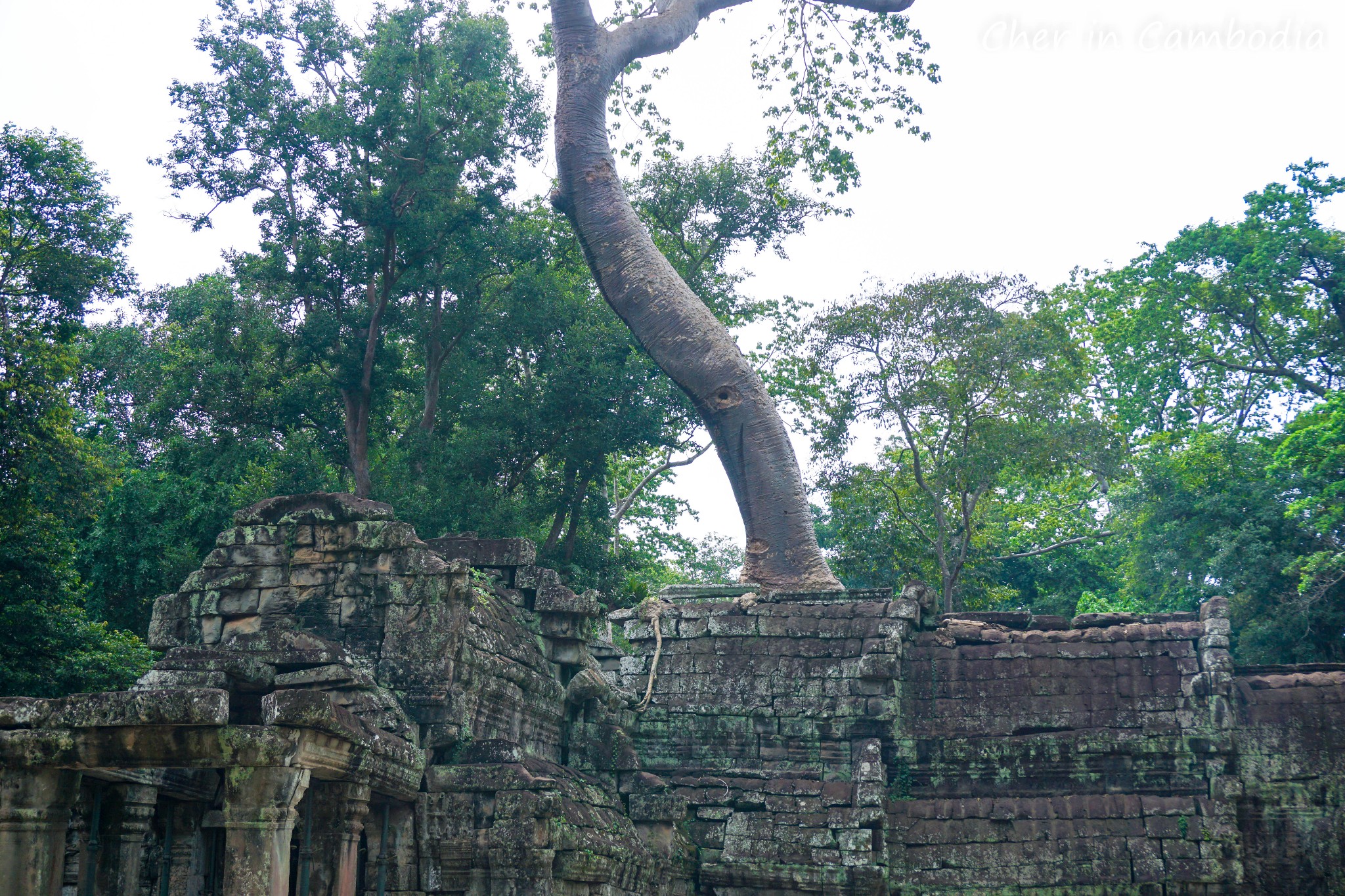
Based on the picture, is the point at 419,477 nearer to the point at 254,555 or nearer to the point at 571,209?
the point at 571,209

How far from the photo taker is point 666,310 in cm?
1783

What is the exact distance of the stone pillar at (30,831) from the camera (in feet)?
21.0

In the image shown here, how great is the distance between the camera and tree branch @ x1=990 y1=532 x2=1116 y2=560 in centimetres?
2641

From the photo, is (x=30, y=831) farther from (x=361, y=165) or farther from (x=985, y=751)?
(x=361, y=165)

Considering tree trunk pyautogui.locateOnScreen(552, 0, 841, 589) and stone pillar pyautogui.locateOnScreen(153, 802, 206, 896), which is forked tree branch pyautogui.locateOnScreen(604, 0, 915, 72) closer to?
tree trunk pyautogui.locateOnScreen(552, 0, 841, 589)

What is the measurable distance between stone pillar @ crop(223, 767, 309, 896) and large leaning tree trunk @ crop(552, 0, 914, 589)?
10.5 m

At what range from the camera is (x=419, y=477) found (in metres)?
20.8

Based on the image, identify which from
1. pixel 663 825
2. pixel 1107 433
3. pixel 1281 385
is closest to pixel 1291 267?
pixel 1281 385

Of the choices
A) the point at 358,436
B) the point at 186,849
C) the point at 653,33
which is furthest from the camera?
the point at 358,436

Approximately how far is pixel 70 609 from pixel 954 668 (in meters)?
11.4

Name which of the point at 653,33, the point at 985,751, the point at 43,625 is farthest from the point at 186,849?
the point at 653,33

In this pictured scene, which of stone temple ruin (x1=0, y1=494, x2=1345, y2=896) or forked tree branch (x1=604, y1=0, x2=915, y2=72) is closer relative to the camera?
stone temple ruin (x1=0, y1=494, x2=1345, y2=896)

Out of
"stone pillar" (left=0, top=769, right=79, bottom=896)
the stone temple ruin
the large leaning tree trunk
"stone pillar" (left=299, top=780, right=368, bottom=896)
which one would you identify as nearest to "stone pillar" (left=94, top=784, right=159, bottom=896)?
the stone temple ruin

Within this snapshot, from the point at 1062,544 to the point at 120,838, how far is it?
22.7 meters
